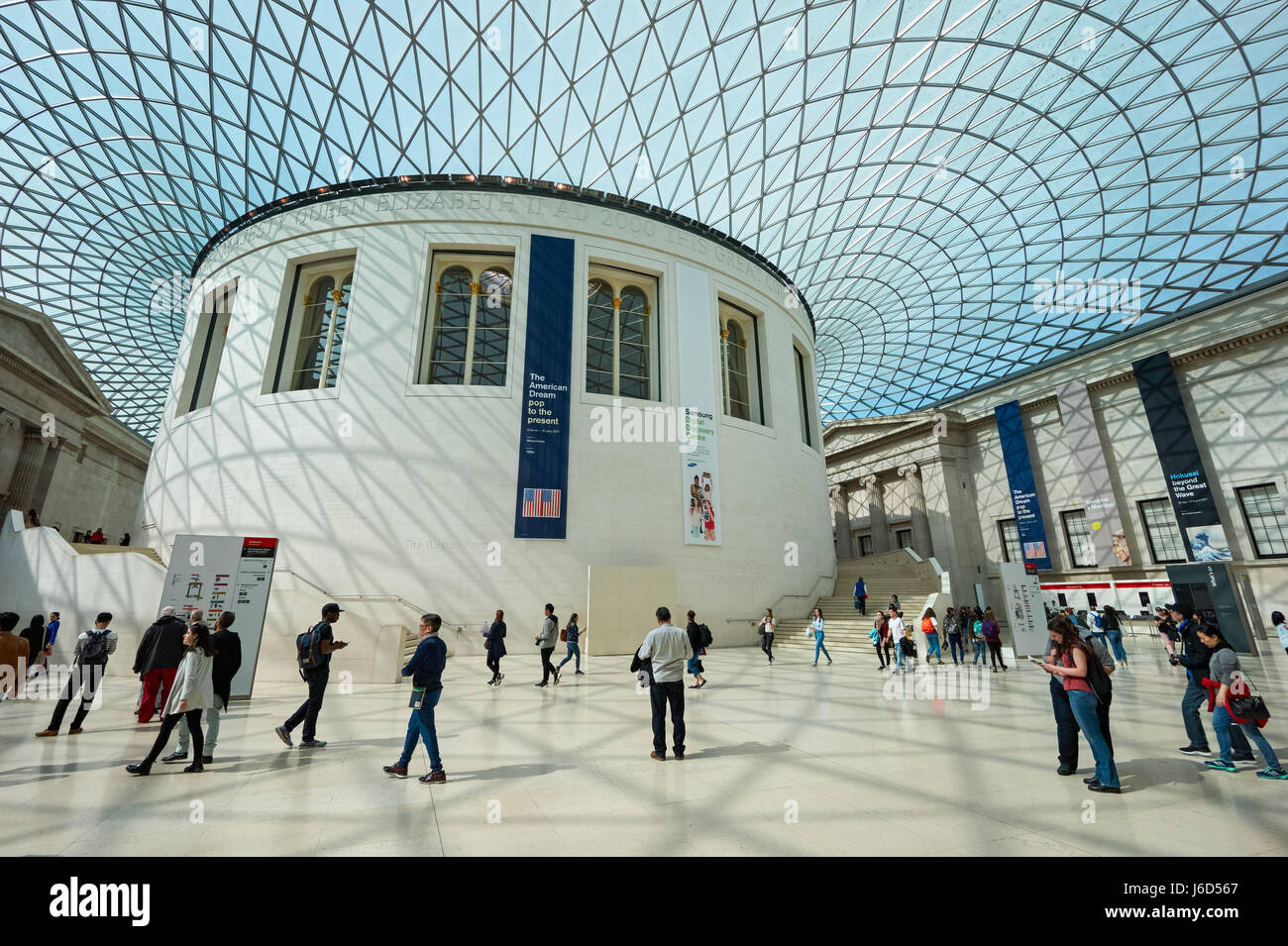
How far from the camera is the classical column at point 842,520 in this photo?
46938 mm

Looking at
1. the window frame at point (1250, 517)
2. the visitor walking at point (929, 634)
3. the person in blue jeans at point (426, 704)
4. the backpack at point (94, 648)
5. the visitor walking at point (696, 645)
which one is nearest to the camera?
the person in blue jeans at point (426, 704)

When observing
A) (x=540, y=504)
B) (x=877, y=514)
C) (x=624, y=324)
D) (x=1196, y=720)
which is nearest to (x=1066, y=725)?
(x=1196, y=720)

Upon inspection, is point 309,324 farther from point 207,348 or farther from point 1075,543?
point 1075,543

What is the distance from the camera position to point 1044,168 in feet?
81.2

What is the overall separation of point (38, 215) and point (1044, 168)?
48869 millimetres

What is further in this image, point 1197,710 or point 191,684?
point 1197,710

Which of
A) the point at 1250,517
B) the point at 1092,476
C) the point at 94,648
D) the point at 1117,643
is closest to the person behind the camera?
the point at 94,648

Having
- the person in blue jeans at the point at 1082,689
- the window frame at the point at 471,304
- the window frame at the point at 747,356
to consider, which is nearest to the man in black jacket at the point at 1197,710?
the person in blue jeans at the point at 1082,689

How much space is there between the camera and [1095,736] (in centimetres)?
496

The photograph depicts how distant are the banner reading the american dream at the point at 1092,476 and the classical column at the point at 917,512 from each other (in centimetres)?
941

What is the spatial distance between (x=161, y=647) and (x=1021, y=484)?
42.4 m

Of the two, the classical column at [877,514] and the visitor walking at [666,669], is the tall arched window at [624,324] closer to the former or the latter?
the visitor walking at [666,669]

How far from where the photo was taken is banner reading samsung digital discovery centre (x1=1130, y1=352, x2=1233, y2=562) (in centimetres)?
2633

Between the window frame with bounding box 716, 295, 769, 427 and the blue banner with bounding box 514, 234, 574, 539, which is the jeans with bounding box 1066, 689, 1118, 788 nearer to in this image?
the blue banner with bounding box 514, 234, 574, 539
